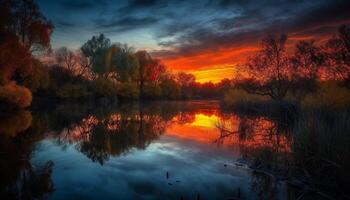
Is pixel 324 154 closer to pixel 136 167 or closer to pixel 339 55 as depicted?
pixel 136 167

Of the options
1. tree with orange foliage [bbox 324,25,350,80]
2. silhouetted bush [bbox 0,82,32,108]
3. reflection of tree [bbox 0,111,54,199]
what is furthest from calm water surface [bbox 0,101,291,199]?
silhouetted bush [bbox 0,82,32,108]

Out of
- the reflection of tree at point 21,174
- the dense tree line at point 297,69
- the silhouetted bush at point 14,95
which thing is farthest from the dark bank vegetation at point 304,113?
the silhouetted bush at point 14,95

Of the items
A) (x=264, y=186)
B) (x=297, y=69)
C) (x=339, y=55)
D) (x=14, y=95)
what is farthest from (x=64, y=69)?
(x=264, y=186)

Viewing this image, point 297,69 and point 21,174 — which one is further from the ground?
point 297,69

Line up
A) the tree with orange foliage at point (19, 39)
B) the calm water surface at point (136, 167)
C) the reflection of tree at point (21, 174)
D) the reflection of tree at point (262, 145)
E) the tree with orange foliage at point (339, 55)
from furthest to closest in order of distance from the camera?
1. the tree with orange foliage at point (19, 39)
2. the tree with orange foliage at point (339, 55)
3. the reflection of tree at point (262, 145)
4. the calm water surface at point (136, 167)
5. the reflection of tree at point (21, 174)

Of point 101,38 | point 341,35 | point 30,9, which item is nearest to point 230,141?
point 341,35

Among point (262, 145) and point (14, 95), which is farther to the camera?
point (14, 95)

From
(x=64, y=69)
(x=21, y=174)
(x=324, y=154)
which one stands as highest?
(x=64, y=69)

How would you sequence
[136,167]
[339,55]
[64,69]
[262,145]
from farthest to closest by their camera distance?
[64,69] < [339,55] < [262,145] < [136,167]

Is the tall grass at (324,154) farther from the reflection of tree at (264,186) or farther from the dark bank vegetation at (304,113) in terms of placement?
the reflection of tree at (264,186)

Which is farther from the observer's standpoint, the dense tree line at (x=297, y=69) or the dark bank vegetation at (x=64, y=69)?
the dark bank vegetation at (x=64, y=69)

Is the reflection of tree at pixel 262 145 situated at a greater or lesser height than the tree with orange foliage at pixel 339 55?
lesser

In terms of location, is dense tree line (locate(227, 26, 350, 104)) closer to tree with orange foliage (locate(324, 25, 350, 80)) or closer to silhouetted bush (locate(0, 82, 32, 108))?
tree with orange foliage (locate(324, 25, 350, 80))

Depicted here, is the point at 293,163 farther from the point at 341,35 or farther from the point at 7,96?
the point at 7,96
